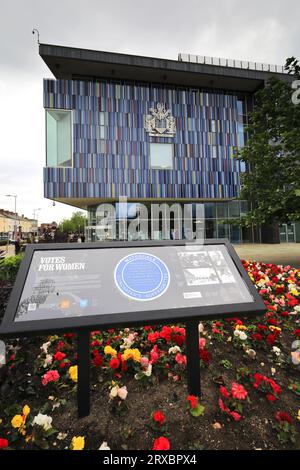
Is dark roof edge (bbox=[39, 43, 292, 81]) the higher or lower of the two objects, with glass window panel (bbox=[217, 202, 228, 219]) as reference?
higher

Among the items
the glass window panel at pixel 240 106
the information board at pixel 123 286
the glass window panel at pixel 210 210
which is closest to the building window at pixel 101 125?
the glass window panel at pixel 210 210

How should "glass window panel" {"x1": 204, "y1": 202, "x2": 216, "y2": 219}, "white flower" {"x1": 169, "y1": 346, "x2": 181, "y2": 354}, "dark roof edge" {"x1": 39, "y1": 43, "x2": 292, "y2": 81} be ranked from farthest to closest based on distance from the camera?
"glass window panel" {"x1": 204, "y1": 202, "x2": 216, "y2": 219} < "dark roof edge" {"x1": 39, "y1": 43, "x2": 292, "y2": 81} < "white flower" {"x1": 169, "y1": 346, "x2": 181, "y2": 354}

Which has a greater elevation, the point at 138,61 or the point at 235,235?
the point at 138,61

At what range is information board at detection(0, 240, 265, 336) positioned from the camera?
1783 mm

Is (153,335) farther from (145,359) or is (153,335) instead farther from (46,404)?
(46,404)

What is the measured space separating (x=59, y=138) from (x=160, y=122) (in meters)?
11.1

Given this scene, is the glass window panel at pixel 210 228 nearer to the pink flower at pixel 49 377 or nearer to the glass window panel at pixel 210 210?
the glass window panel at pixel 210 210

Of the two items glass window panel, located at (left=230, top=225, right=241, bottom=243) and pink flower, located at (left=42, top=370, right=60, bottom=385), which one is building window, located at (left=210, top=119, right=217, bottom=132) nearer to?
glass window panel, located at (left=230, top=225, right=241, bottom=243)

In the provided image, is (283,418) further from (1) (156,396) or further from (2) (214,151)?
(2) (214,151)

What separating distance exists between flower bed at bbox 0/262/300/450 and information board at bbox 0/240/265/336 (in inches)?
23.2

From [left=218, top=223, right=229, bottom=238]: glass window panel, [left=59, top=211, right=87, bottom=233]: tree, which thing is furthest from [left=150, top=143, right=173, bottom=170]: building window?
[left=59, top=211, right=87, bottom=233]: tree

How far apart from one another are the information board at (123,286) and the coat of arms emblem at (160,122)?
27.5 m

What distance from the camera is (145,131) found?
27.6 meters

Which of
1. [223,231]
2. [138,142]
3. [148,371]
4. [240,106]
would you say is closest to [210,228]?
[223,231]
